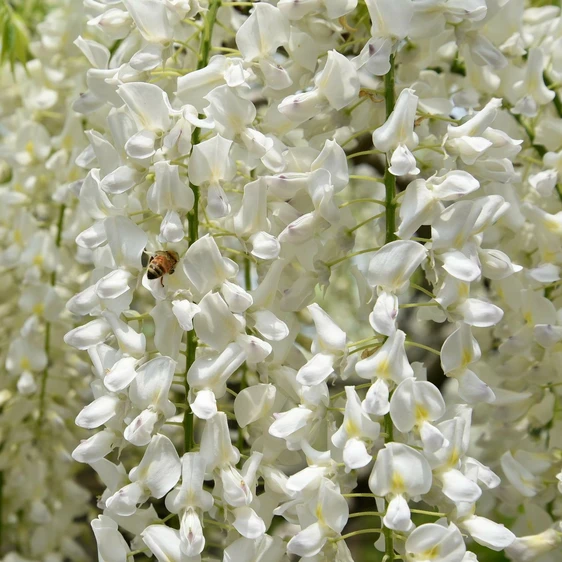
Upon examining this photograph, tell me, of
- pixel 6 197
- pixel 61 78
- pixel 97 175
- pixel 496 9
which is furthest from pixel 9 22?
pixel 496 9

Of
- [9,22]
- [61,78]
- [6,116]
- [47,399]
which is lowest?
[47,399]

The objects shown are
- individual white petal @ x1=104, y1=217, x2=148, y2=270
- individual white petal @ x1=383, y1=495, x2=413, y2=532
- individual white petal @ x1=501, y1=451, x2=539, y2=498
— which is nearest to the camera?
individual white petal @ x1=383, y1=495, x2=413, y2=532

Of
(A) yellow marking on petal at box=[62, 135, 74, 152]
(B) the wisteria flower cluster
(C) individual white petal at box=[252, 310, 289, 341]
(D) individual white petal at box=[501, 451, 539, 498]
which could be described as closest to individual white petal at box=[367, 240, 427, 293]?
(B) the wisteria flower cluster

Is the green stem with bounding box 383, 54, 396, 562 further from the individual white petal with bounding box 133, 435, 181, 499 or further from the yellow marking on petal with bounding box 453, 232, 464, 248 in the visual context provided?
the individual white petal with bounding box 133, 435, 181, 499

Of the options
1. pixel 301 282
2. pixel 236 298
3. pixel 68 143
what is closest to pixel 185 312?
pixel 236 298

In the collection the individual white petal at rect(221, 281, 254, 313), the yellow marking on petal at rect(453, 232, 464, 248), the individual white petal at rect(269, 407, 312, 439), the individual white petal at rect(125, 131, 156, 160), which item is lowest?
the individual white petal at rect(269, 407, 312, 439)

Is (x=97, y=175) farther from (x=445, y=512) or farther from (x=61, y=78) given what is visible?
(x=61, y=78)

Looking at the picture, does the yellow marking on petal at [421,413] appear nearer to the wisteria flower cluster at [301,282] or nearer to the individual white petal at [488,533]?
the wisteria flower cluster at [301,282]
